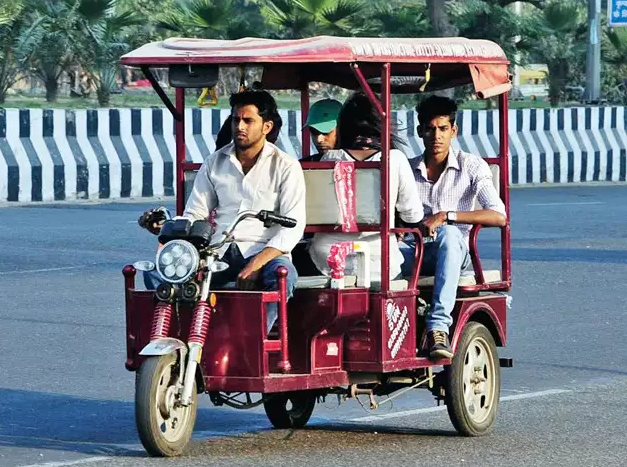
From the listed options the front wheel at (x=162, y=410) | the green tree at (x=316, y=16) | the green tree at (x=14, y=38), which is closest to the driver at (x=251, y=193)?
the front wheel at (x=162, y=410)

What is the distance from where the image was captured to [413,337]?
7.33 metres

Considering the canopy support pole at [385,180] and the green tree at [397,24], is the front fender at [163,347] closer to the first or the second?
the canopy support pole at [385,180]

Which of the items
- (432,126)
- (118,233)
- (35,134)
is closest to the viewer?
(432,126)

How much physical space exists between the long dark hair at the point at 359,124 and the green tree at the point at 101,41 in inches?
868

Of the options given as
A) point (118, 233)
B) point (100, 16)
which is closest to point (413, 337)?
point (118, 233)

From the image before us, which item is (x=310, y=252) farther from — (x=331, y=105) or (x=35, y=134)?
(x=35, y=134)

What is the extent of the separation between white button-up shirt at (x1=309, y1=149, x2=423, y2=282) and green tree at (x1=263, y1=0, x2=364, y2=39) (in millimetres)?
25161

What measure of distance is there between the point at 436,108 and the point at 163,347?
6.47 ft

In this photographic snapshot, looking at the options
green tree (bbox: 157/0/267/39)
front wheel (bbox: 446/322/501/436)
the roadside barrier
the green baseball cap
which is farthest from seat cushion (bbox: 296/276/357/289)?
green tree (bbox: 157/0/267/39)

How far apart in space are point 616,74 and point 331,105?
31.4 meters

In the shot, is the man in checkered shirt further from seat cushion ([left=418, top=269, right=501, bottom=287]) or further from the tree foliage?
the tree foliage

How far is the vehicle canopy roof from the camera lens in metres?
6.90

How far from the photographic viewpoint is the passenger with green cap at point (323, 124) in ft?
25.0

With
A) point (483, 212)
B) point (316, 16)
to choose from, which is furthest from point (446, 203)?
point (316, 16)
